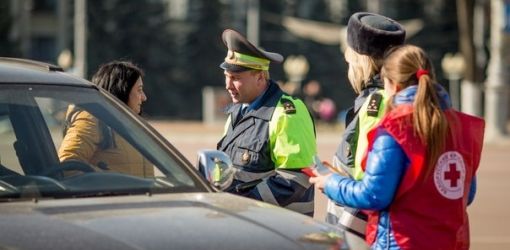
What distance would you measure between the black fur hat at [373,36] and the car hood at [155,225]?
3.89 feet

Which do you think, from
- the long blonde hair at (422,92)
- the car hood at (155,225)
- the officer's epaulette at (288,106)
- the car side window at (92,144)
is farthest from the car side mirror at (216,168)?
the officer's epaulette at (288,106)

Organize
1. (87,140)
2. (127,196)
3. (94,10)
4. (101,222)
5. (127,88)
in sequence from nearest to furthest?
1. (101,222)
2. (127,196)
3. (87,140)
4. (127,88)
5. (94,10)

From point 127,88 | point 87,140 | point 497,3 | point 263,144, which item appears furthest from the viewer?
point 497,3

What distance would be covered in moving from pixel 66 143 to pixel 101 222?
1807 millimetres

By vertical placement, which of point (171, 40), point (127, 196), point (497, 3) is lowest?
point (171, 40)

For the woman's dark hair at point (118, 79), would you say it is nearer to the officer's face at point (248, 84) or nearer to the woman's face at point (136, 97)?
the woman's face at point (136, 97)

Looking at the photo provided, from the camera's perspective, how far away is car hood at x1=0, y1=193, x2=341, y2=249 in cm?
449

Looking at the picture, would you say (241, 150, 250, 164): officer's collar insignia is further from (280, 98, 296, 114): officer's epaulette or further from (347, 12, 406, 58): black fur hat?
(347, 12, 406, 58): black fur hat

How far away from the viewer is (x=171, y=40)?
197ft

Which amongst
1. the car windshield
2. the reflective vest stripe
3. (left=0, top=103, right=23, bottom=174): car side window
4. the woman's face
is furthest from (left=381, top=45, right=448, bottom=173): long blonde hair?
the woman's face

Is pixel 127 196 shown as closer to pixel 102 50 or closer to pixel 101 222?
pixel 101 222

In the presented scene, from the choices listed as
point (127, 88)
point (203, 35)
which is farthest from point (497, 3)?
point (203, 35)

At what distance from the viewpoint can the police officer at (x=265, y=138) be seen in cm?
652

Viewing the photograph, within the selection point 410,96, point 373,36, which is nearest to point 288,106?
point 373,36
